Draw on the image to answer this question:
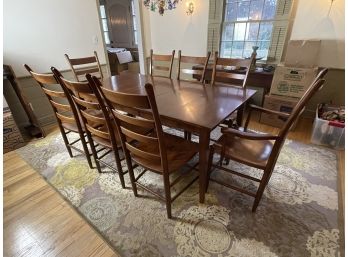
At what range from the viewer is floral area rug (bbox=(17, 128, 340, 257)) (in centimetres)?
121

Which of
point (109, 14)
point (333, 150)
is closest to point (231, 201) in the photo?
point (333, 150)

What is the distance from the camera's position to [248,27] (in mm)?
2943

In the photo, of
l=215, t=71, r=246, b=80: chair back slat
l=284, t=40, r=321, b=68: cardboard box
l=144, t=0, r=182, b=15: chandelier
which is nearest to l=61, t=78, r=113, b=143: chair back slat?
l=215, t=71, r=246, b=80: chair back slat

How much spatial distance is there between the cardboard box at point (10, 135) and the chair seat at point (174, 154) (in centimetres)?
177

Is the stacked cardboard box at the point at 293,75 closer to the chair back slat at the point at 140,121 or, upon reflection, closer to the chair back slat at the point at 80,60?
the chair back slat at the point at 140,121

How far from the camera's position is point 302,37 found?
256 cm

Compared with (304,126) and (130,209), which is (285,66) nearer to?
(304,126)

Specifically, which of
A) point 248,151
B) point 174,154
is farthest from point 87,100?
point 248,151

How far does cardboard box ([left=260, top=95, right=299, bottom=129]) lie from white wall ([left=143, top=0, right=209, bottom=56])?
1.46m

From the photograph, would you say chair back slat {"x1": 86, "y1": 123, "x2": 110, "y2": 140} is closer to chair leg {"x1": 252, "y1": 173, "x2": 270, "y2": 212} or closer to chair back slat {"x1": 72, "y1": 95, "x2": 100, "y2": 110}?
chair back slat {"x1": 72, "y1": 95, "x2": 100, "y2": 110}

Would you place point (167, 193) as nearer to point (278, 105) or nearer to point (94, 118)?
point (94, 118)

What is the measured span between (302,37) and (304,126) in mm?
1180

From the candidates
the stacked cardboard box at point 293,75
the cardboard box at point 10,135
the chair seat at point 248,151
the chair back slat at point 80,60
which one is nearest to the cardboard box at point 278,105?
the stacked cardboard box at point 293,75

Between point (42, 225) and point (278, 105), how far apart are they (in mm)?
2758
